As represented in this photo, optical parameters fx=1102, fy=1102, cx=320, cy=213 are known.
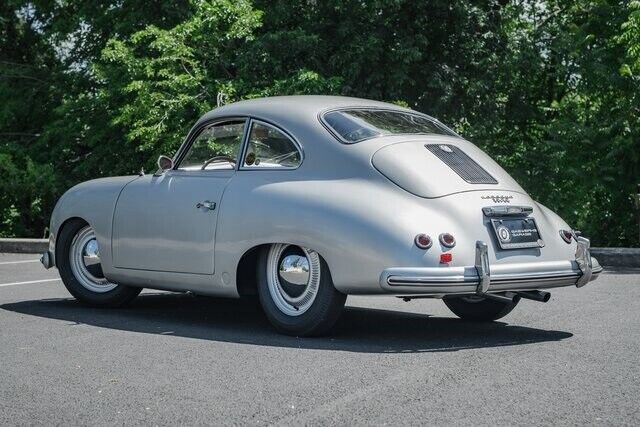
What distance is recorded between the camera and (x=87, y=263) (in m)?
8.88

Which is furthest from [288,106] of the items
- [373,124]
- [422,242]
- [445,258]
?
[445,258]

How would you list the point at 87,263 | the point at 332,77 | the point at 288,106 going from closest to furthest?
the point at 288,106 < the point at 87,263 < the point at 332,77

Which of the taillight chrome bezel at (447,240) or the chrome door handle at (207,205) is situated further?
the chrome door handle at (207,205)

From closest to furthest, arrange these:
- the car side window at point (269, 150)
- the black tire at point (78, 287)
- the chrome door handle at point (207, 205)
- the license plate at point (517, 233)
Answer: the license plate at point (517, 233)
the car side window at point (269, 150)
the chrome door handle at point (207, 205)
the black tire at point (78, 287)

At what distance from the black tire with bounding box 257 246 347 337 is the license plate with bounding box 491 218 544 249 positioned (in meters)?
1.06

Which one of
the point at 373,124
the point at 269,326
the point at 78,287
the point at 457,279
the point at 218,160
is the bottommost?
the point at 78,287

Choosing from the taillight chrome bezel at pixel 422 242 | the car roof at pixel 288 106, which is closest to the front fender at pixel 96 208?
the car roof at pixel 288 106

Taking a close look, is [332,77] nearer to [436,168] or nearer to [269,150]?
[269,150]

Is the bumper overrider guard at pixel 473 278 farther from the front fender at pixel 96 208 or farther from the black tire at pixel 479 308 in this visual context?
the front fender at pixel 96 208

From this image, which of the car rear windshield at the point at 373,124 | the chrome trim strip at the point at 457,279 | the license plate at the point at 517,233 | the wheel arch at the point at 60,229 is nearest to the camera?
the chrome trim strip at the point at 457,279

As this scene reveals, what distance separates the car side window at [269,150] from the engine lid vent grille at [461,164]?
3.07ft

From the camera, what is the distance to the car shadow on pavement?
701cm

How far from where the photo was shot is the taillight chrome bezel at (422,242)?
665cm

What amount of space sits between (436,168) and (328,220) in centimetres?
83
